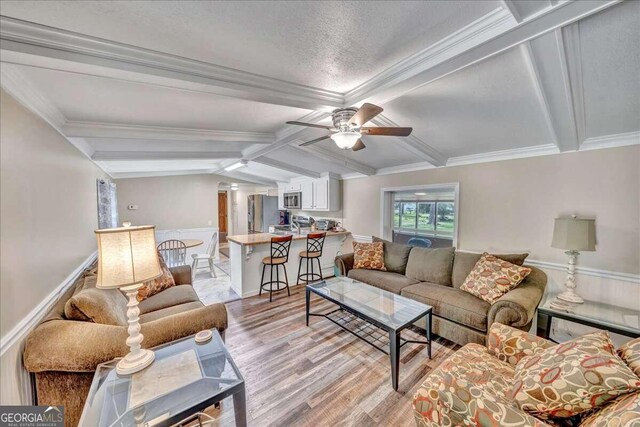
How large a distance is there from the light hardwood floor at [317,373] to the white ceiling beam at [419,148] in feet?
8.03

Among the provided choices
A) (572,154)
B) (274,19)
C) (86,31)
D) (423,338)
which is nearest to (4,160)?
(86,31)

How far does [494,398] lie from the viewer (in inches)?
44.7

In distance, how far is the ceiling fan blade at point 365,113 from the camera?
6.17 feet

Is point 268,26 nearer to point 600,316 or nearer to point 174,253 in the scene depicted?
point 600,316

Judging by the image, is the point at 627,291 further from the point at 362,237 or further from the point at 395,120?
the point at 362,237

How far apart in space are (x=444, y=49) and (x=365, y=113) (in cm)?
65

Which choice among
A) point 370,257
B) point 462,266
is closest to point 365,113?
point 462,266

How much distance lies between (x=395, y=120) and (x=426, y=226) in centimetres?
235

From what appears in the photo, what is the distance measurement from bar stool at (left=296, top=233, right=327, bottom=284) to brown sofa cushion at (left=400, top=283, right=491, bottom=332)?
178 centimetres

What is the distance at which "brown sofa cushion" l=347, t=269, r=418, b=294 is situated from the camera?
3326mm

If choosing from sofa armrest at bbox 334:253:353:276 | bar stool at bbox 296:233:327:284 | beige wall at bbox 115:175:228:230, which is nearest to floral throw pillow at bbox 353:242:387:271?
sofa armrest at bbox 334:253:353:276

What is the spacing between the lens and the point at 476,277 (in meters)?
2.89

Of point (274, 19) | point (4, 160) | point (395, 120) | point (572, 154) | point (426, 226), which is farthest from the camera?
point (426, 226)

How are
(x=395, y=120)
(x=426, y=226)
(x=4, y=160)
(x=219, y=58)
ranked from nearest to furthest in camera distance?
(x=4, y=160), (x=219, y=58), (x=395, y=120), (x=426, y=226)
